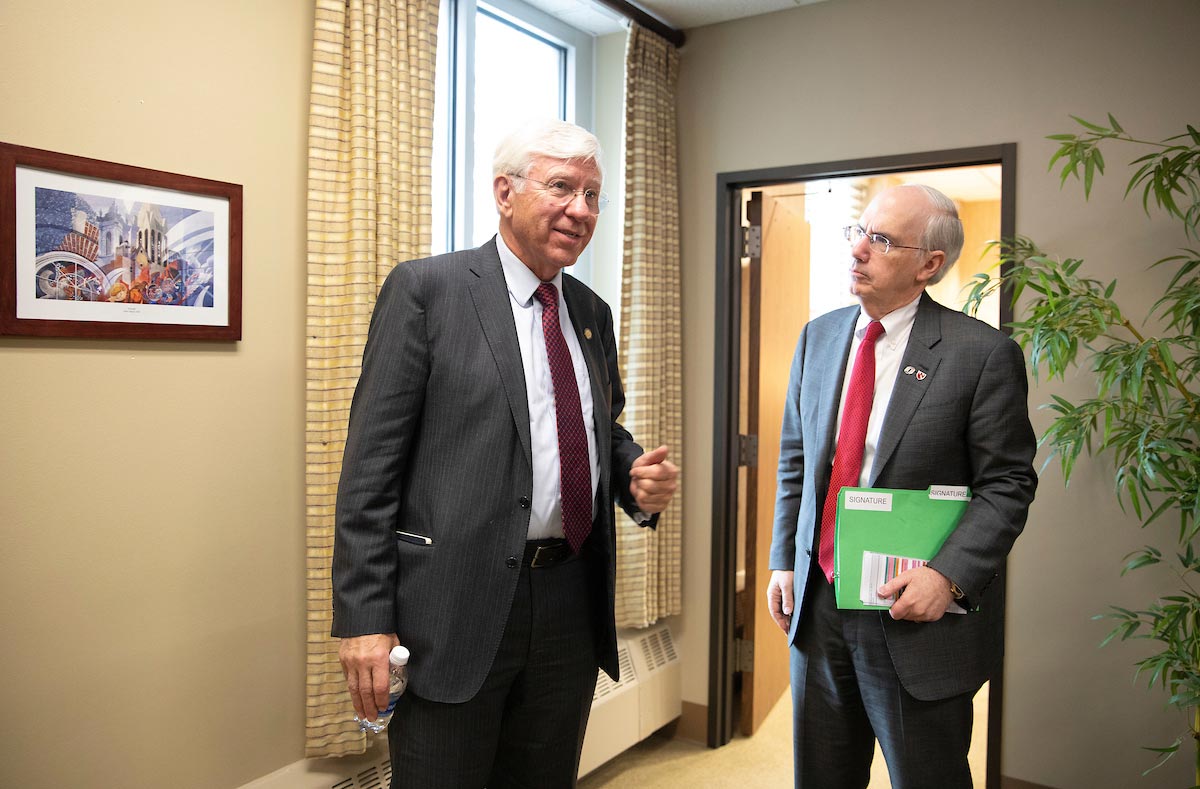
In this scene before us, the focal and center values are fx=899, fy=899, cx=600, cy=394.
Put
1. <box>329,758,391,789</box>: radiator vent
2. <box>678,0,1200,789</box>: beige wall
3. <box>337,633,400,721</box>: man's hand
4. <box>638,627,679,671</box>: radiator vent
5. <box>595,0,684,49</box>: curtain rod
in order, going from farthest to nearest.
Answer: <box>638,627,679,671</box>: radiator vent, <box>595,0,684,49</box>: curtain rod, <box>678,0,1200,789</box>: beige wall, <box>329,758,391,789</box>: radiator vent, <box>337,633,400,721</box>: man's hand

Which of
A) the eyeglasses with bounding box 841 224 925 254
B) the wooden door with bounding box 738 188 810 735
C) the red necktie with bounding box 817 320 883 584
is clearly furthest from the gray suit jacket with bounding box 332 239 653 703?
the wooden door with bounding box 738 188 810 735

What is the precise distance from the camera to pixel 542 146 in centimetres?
164

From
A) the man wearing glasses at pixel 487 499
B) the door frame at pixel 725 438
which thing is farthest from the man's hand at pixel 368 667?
the door frame at pixel 725 438

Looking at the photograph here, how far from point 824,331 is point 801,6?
5.54 feet

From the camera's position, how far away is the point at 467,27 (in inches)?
111

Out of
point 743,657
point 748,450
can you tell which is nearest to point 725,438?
point 748,450

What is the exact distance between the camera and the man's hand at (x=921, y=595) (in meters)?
1.75

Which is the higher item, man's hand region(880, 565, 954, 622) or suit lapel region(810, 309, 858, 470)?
suit lapel region(810, 309, 858, 470)

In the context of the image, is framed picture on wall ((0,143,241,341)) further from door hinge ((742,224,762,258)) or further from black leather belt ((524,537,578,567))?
door hinge ((742,224,762,258))

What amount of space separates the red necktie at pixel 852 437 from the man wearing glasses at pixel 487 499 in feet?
1.45

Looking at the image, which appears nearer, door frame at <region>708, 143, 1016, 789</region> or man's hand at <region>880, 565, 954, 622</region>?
man's hand at <region>880, 565, 954, 622</region>

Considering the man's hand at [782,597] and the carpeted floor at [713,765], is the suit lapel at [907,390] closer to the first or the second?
the man's hand at [782,597]

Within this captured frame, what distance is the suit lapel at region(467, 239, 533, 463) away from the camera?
158cm

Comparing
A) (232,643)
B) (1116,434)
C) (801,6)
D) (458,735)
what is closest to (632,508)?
(458,735)
